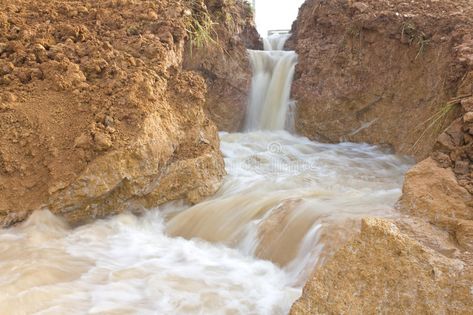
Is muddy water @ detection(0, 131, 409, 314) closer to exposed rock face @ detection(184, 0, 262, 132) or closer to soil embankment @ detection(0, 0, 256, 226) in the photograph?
soil embankment @ detection(0, 0, 256, 226)

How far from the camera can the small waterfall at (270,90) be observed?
22.4 feet

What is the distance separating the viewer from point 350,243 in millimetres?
2107

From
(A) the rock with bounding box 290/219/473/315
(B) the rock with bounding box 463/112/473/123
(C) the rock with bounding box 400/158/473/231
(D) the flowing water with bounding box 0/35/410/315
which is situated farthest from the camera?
(B) the rock with bounding box 463/112/473/123

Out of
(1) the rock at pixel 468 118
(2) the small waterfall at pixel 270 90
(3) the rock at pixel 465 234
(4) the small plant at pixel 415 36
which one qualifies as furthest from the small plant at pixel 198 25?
(3) the rock at pixel 465 234

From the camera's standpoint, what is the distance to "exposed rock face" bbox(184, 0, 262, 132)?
632cm

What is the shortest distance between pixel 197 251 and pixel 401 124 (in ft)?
11.8

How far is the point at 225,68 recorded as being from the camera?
6590 millimetres

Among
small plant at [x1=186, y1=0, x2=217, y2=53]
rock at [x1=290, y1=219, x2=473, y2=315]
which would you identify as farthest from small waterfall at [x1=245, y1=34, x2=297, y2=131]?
rock at [x1=290, y1=219, x2=473, y2=315]

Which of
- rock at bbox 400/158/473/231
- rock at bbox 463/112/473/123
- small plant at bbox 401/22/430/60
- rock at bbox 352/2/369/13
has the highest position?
rock at bbox 352/2/369/13

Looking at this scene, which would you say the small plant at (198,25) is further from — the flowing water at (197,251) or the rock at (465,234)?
the rock at (465,234)

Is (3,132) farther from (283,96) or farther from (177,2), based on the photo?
(283,96)

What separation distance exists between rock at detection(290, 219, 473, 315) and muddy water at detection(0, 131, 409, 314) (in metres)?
0.47

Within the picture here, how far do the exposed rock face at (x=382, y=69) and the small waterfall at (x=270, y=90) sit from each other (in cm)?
23

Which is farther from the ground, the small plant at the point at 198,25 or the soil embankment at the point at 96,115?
the small plant at the point at 198,25
